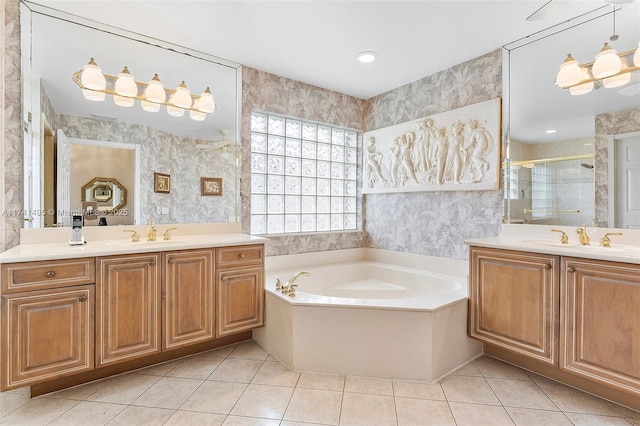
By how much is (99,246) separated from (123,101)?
1.12 meters

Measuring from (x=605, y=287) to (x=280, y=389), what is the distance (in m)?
1.91

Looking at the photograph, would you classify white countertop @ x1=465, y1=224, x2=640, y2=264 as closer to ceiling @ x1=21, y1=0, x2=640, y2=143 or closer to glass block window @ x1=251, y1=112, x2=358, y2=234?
ceiling @ x1=21, y1=0, x2=640, y2=143

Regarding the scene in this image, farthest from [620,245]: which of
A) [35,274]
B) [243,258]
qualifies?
[35,274]

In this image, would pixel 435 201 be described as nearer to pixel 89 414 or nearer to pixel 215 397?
pixel 215 397

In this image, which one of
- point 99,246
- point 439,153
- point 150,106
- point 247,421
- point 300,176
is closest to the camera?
point 247,421

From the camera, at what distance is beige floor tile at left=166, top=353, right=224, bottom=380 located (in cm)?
212

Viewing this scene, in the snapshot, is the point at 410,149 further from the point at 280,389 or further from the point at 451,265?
the point at 280,389

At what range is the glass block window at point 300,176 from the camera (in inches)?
126

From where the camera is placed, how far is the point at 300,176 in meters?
3.51

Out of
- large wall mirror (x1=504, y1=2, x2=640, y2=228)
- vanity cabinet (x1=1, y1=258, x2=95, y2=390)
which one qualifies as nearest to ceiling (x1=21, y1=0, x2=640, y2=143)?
large wall mirror (x1=504, y1=2, x2=640, y2=228)

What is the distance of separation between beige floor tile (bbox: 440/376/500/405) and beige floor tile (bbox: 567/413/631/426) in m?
0.36

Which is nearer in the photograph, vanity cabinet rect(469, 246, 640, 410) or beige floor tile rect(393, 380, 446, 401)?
vanity cabinet rect(469, 246, 640, 410)

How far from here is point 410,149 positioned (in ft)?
10.8

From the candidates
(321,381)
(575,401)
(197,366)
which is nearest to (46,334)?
(197,366)
